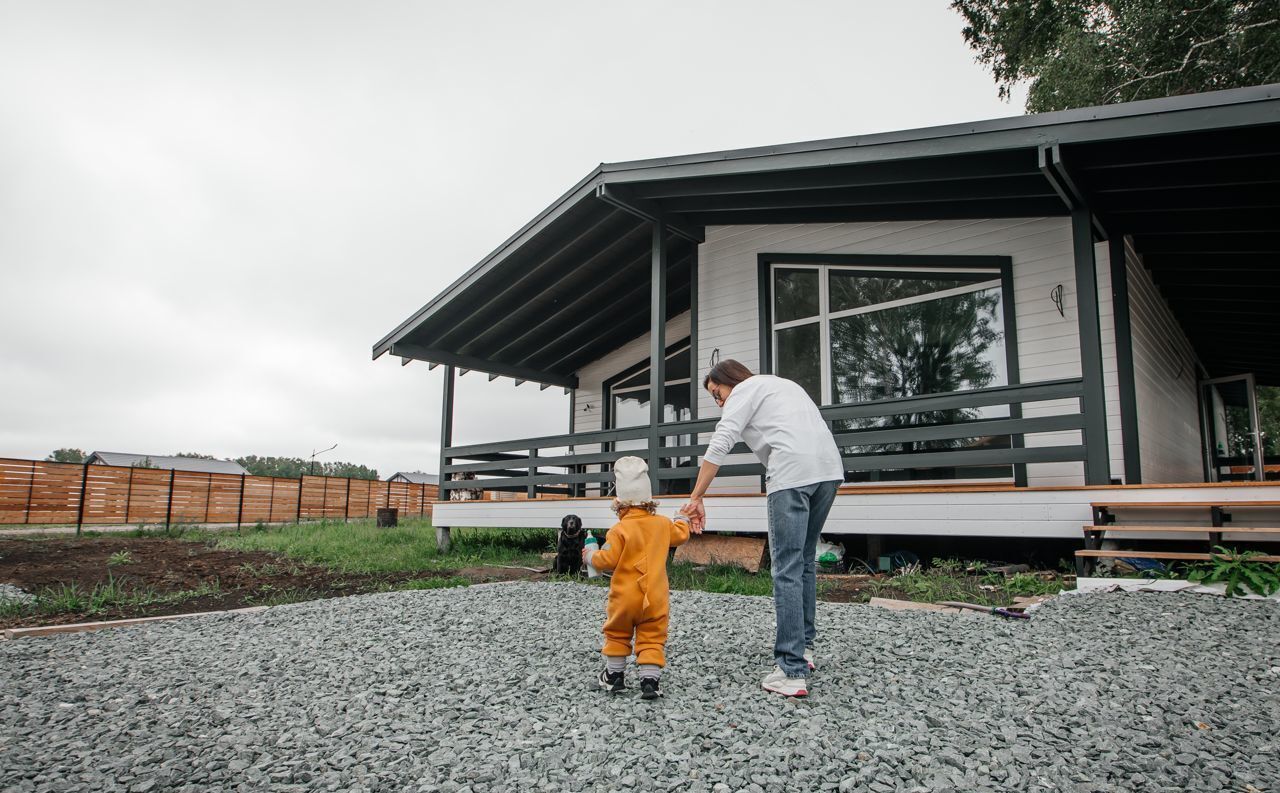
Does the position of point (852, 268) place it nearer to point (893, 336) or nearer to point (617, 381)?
point (893, 336)

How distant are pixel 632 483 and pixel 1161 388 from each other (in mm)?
8174

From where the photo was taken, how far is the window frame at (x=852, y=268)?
6457mm

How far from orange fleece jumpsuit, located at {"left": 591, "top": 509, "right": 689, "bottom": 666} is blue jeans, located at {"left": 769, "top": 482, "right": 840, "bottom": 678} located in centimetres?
41

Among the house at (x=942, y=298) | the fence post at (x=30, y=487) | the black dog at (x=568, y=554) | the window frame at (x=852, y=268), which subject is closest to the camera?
the house at (x=942, y=298)

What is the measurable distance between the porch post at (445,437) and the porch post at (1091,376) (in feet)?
27.4

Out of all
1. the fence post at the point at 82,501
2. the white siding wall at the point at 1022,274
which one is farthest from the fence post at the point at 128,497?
the white siding wall at the point at 1022,274

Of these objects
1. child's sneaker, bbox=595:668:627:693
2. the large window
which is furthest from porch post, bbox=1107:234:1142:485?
child's sneaker, bbox=595:668:627:693

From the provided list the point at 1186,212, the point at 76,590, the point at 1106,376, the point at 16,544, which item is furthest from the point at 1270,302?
the point at 16,544

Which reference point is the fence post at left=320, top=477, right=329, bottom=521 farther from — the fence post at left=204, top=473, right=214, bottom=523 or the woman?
the woman

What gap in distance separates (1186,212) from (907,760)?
21.3 feet

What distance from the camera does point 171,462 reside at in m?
47.3

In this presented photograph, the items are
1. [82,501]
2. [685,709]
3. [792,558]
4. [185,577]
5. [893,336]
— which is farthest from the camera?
[82,501]

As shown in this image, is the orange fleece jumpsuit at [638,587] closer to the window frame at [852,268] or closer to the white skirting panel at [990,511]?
the white skirting panel at [990,511]

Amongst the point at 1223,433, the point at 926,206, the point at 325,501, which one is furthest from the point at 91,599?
the point at 1223,433
